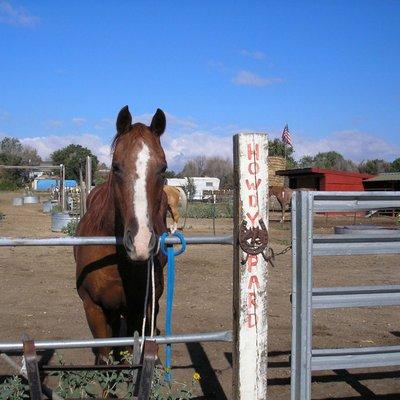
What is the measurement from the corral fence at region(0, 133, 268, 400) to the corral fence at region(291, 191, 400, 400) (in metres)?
0.21

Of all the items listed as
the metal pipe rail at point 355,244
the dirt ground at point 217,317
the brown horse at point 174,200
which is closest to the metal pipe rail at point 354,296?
the metal pipe rail at point 355,244

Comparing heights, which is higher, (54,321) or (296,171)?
(296,171)

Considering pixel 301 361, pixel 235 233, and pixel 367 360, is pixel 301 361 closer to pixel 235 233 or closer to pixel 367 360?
pixel 367 360

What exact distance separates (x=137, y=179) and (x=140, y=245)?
1.37 ft

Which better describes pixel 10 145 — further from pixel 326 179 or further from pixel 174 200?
pixel 174 200

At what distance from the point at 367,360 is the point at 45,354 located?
345 centimetres

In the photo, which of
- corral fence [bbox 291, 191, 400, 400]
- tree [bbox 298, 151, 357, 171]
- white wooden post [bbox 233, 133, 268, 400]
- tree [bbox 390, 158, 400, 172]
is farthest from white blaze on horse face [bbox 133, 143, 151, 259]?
tree [bbox 298, 151, 357, 171]

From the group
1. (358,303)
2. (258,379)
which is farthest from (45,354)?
(358,303)

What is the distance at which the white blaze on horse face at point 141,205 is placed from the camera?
2613 millimetres

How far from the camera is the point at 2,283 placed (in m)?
8.88

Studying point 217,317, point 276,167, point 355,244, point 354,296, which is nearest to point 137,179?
point 355,244

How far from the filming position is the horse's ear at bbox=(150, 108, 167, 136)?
3285 millimetres

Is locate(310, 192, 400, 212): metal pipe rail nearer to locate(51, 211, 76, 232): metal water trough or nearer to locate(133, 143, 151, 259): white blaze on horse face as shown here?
locate(133, 143, 151, 259): white blaze on horse face

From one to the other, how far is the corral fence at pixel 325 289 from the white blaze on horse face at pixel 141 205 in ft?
2.84
